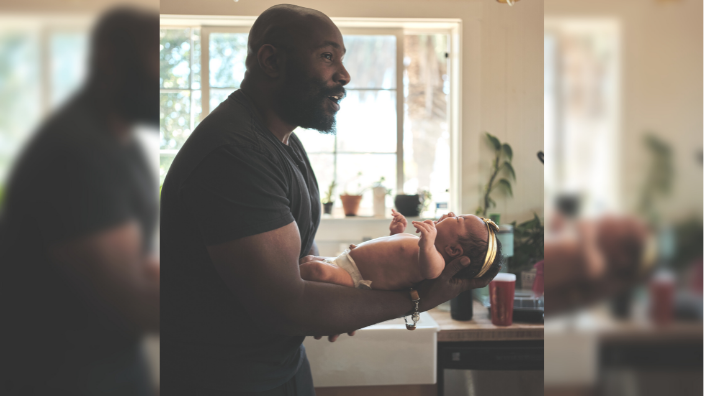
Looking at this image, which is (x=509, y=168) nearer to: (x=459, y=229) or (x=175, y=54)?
(x=459, y=229)

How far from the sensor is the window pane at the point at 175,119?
2.32 meters

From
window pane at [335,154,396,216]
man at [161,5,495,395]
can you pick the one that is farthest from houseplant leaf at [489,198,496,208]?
man at [161,5,495,395]

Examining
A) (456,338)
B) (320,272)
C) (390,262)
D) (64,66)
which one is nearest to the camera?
(64,66)

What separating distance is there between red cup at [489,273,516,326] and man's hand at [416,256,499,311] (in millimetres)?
846

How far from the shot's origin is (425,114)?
8.16 ft

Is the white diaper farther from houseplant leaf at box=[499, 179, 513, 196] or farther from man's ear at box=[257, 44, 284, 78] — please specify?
houseplant leaf at box=[499, 179, 513, 196]

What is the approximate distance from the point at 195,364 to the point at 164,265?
0.66 ft

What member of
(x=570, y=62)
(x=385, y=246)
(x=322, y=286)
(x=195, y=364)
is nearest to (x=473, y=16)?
(x=385, y=246)

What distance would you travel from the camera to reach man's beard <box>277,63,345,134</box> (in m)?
0.94

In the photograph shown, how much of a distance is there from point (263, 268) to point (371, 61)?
1907mm

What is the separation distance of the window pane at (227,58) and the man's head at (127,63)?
2.23m

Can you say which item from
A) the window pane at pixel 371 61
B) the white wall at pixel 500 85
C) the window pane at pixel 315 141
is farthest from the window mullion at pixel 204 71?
the window pane at pixel 371 61

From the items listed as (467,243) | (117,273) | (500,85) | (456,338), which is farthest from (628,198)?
(500,85)

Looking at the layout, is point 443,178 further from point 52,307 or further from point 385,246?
point 52,307
